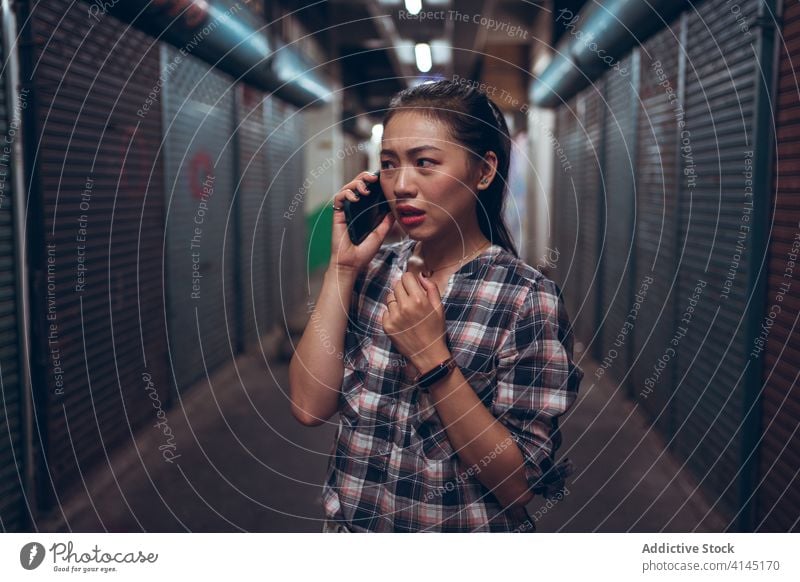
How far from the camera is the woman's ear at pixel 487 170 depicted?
1391mm

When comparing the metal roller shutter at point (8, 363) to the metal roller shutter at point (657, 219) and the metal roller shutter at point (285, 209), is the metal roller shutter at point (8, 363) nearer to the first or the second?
the metal roller shutter at point (657, 219)

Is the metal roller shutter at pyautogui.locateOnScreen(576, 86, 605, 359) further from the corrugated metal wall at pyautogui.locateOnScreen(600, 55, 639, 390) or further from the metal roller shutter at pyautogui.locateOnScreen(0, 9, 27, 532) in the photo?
the metal roller shutter at pyautogui.locateOnScreen(0, 9, 27, 532)

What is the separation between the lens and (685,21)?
3.93 meters

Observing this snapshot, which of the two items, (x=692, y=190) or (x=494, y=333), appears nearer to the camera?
(x=494, y=333)

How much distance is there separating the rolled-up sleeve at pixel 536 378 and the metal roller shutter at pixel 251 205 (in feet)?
16.2

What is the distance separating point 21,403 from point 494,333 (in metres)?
2.32

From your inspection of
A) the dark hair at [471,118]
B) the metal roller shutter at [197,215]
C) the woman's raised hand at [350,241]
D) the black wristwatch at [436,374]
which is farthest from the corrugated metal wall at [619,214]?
the black wristwatch at [436,374]

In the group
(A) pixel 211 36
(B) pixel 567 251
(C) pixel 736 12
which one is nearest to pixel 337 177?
(B) pixel 567 251

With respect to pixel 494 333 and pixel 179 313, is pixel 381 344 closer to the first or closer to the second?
pixel 494 333

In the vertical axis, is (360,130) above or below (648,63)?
above

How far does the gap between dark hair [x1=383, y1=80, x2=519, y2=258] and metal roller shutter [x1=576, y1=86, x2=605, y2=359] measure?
4944 mm

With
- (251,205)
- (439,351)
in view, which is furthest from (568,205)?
(439,351)

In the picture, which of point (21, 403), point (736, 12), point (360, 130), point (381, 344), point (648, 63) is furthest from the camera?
point (360, 130)

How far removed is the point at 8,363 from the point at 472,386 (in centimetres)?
223
